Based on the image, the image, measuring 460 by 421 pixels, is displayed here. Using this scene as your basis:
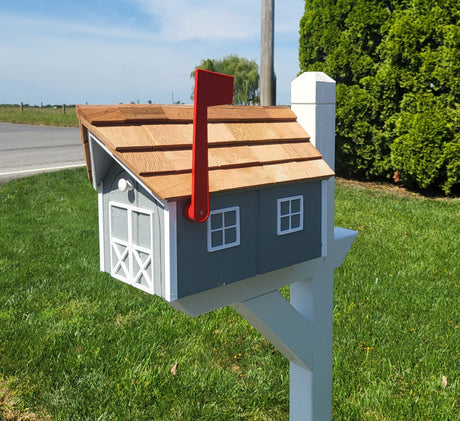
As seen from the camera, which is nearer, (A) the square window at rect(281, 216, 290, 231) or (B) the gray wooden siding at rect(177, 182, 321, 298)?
(B) the gray wooden siding at rect(177, 182, 321, 298)

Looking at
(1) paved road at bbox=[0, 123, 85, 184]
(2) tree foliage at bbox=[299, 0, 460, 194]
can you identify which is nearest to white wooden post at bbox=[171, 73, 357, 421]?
(2) tree foliage at bbox=[299, 0, 460, 194]

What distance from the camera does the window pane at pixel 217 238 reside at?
147 cm

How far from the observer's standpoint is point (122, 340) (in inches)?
142

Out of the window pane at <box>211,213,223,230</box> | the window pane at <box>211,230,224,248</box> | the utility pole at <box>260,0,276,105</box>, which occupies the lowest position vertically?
the window pane at <box>211,230,224,248</box>

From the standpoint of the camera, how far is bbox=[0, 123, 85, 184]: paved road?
11509 mm

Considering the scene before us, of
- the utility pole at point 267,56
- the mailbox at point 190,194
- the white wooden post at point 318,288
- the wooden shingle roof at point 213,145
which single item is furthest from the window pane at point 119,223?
the utility pole at point 267,56

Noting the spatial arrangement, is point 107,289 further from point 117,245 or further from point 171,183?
point 171,183

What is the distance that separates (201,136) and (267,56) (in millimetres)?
6518

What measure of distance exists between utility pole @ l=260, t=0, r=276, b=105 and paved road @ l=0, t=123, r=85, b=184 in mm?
5402

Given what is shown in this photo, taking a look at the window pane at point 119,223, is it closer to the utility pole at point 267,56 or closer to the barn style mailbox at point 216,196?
the barn style mailbox at point 216,196

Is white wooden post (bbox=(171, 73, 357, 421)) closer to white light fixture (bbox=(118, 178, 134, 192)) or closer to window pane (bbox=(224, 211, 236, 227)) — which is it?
window pane (bbox=(224, 211, 236, 227))

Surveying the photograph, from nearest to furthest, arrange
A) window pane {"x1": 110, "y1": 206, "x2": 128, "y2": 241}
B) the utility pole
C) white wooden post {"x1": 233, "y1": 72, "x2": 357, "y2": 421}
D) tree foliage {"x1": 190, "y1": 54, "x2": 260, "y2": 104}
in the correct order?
window pane {"x1": 110, "y1": 206, "x2": 128, "y2": 241}
white wooden post {"x1": 233, "y1": 72, "x2": 357, "y2": 421}
the utility pole
tree foliage {"x1": 190, "y1": 54, "x2": 260, "y2": 104}

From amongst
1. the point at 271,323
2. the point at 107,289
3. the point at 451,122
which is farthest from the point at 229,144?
the point at 451,122

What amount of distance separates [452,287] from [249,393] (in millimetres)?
2275
